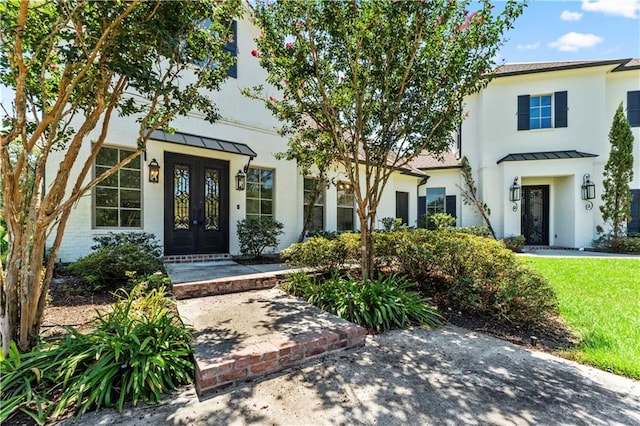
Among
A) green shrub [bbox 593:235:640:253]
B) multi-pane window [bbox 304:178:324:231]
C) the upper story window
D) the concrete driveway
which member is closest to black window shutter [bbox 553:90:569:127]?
the upper story window

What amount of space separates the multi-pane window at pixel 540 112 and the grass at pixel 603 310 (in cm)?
749

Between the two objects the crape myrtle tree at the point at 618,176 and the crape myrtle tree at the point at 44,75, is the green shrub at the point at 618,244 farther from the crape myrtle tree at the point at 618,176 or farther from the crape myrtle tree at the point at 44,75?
the crape myrtle tree at the point at 44,75

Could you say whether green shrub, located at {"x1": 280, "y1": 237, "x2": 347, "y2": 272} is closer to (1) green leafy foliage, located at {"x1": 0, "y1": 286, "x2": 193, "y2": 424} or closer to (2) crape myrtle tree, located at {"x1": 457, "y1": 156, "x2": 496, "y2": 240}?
(1) green leafy foliage, located at {"x1": 0, "y1": 286, "x2": 193, "y2": 424}

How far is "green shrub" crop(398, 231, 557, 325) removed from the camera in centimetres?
430

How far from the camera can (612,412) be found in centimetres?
242

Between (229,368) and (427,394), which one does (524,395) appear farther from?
(229,368)

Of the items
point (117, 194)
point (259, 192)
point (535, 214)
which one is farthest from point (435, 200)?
point (117, 194)

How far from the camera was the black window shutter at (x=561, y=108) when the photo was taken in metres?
Answer: 13.0

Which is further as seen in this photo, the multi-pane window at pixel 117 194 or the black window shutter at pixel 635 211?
the black window shutter at pixel 635 211

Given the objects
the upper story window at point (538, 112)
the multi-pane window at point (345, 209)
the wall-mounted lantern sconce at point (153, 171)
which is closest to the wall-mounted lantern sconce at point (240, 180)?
the wall-mounted lantern sconce at point (153, 171)

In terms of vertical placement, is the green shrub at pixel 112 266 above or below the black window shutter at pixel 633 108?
below

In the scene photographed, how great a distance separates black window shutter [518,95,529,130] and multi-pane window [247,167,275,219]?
11872mm

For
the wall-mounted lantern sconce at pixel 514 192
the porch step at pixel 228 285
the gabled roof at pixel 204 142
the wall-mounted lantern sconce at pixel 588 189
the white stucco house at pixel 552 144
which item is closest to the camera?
the porch step at pixel 228 285

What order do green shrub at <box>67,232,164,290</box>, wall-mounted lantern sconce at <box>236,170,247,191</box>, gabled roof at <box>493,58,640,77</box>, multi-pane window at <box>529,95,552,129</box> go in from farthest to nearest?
multi-pane window at <box>529,95,552,129</box> → gabled roof at <box>493,58,640,77</box> → wall-mounted lantern sconce at <box>236,170,247,191</box> → green shrub at <box>67,232,164,290</box>
